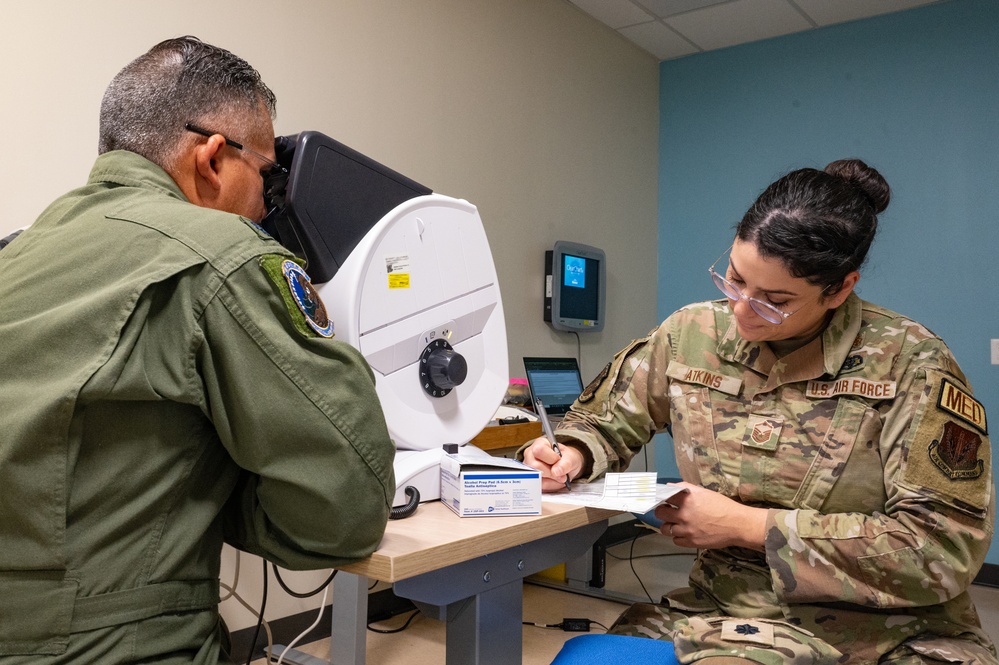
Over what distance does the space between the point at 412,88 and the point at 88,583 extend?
8.21 ft

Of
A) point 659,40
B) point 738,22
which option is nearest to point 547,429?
point 738,22

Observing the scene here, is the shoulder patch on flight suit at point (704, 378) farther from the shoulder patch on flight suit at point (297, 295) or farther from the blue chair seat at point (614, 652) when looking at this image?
the shoulder patch on flight suit at point (297, 295)

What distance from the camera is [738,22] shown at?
13.3 feet

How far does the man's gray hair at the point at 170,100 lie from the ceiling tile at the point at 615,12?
10.3 feet

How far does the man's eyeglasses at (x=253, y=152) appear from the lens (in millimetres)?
1033

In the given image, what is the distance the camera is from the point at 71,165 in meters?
2.09

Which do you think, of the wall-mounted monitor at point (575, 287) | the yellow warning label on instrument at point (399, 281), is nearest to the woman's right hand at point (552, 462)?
the yellow warning label on instrument at point (399, 281)

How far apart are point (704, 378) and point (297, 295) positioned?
0.90 meters

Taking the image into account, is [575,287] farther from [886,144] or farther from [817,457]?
[817,457]

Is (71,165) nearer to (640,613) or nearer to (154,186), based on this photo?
(154,186)

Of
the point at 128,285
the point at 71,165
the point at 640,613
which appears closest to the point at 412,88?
the point at 71,165

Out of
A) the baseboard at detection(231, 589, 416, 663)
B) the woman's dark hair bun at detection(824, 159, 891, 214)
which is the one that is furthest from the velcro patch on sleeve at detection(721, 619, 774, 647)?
the baseboard at detection(231, 589, 416, 663)

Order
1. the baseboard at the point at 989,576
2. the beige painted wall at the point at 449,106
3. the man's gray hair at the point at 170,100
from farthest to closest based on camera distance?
1. the baseboard at the point at 989,576
2. the beige painted wall at the point at 449,106
3. the man's gray hair at the point at 170,100

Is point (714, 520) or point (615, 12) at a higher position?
point (615, 12)
